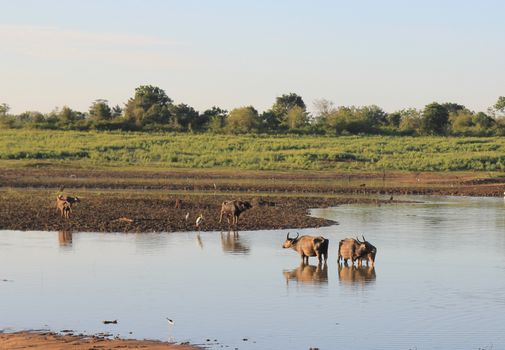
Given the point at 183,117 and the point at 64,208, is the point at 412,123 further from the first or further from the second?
the point at 64,208

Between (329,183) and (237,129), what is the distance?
3860cm

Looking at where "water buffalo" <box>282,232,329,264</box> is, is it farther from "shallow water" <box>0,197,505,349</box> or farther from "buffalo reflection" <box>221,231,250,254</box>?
"buffalo reflection" <box>221,231,250,254</box>

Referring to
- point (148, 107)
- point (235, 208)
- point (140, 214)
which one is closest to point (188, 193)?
point (140, 214)

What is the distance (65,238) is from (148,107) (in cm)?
8167

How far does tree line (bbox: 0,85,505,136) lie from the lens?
92.4 metres

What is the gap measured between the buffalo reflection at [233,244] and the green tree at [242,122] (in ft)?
209

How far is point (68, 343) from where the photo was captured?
42.9ft

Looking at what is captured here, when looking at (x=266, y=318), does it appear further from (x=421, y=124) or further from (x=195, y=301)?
(x=421, y=124)

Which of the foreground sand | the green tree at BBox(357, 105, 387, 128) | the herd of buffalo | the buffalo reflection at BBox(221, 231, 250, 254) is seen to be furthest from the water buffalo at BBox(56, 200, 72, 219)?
the green tree at BBox(357, 105, 387, 128)

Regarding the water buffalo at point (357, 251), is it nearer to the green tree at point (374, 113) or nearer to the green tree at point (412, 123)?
the green tree at point (412, 123)

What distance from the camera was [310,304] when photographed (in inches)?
656

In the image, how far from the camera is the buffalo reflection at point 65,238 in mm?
24531

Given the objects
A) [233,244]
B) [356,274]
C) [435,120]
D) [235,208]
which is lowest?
[356,274]

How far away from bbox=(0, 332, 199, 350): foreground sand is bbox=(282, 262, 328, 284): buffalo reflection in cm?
621
